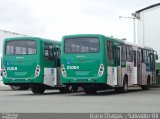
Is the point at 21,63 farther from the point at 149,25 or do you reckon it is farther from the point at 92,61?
the point at 149,25

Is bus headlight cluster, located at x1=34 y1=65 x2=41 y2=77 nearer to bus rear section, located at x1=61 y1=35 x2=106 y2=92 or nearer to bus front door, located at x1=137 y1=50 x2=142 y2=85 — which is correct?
bus rear section, located at x1=61 y1=35 x2=106 y2=92

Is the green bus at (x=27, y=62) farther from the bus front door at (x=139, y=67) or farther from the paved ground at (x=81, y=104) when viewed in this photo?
the bus front door at (x=139, y=67)

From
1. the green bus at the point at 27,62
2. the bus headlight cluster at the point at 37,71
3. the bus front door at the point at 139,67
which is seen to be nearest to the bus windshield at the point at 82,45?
the green bus at the point at 27,62

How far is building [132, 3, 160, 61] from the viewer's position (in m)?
46.4

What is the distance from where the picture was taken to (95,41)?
23141 mm

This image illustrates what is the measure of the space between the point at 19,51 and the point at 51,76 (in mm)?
2273

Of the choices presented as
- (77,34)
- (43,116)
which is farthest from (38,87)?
(43,116)

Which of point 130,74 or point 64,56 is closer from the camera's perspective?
point 64,56

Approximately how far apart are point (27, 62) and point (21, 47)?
0.85m

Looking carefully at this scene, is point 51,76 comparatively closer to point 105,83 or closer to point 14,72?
point 14,72

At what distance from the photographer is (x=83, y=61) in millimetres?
23375

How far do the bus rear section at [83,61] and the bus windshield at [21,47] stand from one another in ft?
5.87

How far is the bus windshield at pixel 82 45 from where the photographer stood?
2319cm

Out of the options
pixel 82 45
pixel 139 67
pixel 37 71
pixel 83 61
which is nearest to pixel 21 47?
pixel 37 71
